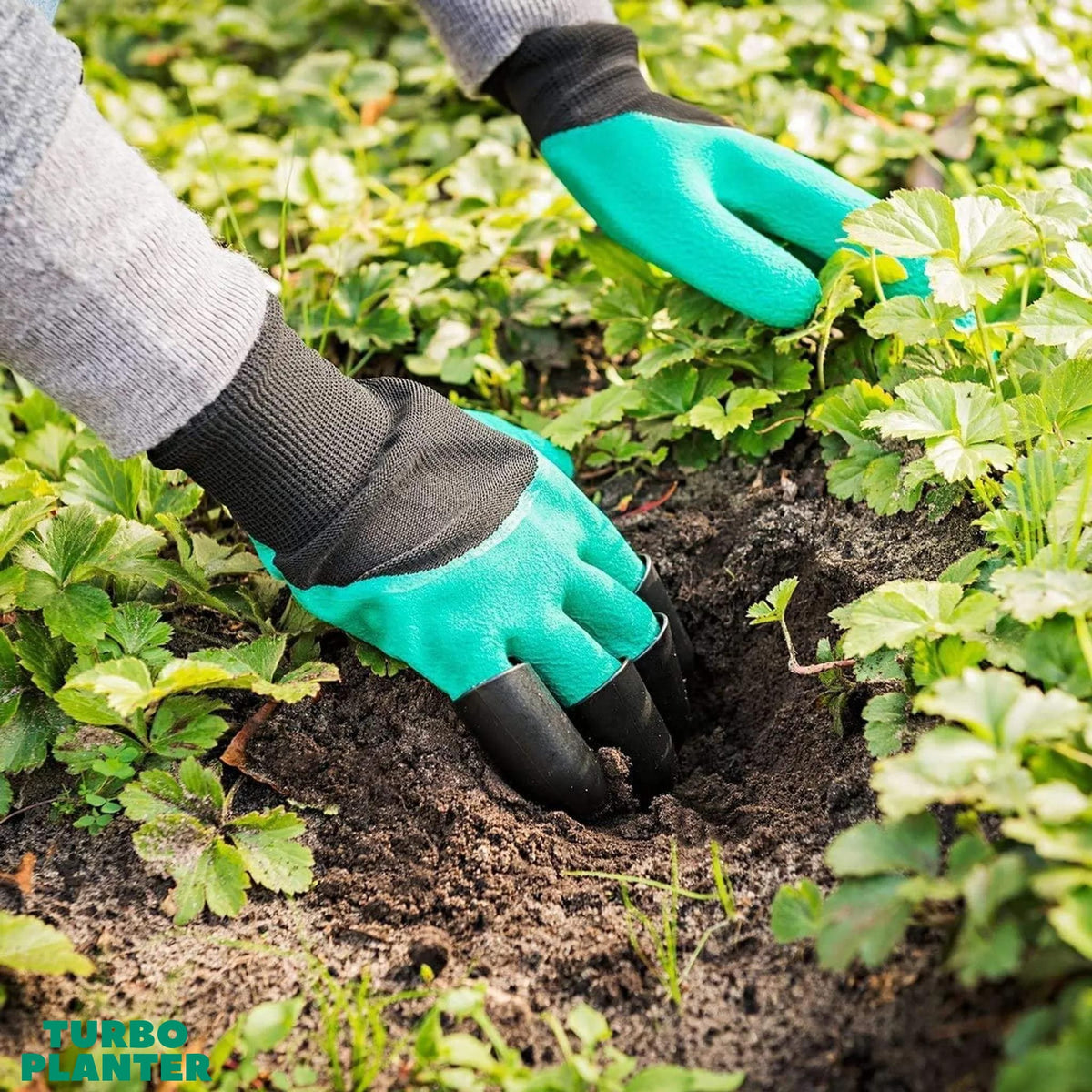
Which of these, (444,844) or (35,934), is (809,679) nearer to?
(444,844)

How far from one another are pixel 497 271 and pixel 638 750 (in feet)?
4.28

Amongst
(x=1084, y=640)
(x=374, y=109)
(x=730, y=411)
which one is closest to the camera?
(x=1084, y=640)

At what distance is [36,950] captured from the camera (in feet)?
4.29

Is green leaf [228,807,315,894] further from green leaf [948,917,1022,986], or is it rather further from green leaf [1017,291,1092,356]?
green leaf [1017,291,1092,356]

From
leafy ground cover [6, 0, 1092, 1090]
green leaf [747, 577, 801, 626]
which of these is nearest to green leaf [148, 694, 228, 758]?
leafy ground cover [6, 0, 1092, 1090]

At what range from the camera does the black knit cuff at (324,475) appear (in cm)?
160

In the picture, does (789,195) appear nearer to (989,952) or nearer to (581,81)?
(581,81)

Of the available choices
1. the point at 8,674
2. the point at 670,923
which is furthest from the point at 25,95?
the point at 670,923

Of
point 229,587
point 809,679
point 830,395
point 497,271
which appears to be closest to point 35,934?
point 229,587

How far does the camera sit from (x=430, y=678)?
170cm

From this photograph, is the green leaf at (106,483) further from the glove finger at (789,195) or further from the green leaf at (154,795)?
the glove finger at (789,195)

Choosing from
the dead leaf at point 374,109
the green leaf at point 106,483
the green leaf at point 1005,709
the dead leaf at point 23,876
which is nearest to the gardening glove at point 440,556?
the green leaf at point 106,483

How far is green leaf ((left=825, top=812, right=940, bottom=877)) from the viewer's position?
3.69 ft

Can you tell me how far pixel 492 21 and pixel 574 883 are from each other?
5.76ft
